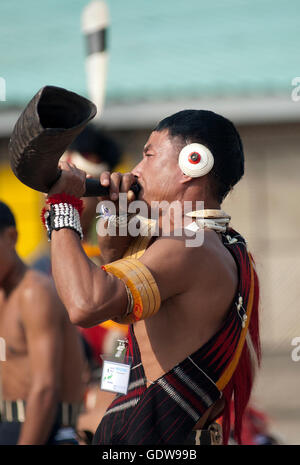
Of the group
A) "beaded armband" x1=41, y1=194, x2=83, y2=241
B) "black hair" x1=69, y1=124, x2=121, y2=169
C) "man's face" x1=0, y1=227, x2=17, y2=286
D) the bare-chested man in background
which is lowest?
the bare-chested man in background

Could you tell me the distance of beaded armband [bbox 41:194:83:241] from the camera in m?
2.31

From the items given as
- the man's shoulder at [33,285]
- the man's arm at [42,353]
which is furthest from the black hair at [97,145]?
the man's arm at [42,353]

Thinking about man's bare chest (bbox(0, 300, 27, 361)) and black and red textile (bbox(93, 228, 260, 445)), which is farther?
man's bare chest (bbox(0, 300, 27, 361))

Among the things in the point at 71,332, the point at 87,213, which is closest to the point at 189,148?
the point at 87,213

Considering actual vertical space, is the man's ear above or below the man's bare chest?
above

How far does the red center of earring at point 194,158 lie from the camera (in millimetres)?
2514

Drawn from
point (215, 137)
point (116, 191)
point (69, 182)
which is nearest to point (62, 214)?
point (69, 182)

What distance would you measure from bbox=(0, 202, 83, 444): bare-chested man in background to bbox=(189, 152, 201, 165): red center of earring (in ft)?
5.48

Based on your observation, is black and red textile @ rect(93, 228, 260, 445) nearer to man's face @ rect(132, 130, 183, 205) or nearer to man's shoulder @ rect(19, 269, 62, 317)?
man's face @ rect(132, 130, 183, 205)

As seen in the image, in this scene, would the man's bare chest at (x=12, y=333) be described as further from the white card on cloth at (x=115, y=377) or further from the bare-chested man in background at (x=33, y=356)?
the white card on cloth at (x=115, y=377)

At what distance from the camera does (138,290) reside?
7.27ft

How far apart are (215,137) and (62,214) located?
25.2 inches

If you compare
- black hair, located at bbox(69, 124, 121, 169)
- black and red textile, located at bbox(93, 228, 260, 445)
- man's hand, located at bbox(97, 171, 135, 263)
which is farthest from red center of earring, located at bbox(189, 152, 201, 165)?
black hair, located at bbox(69, 124, 121, 169)
